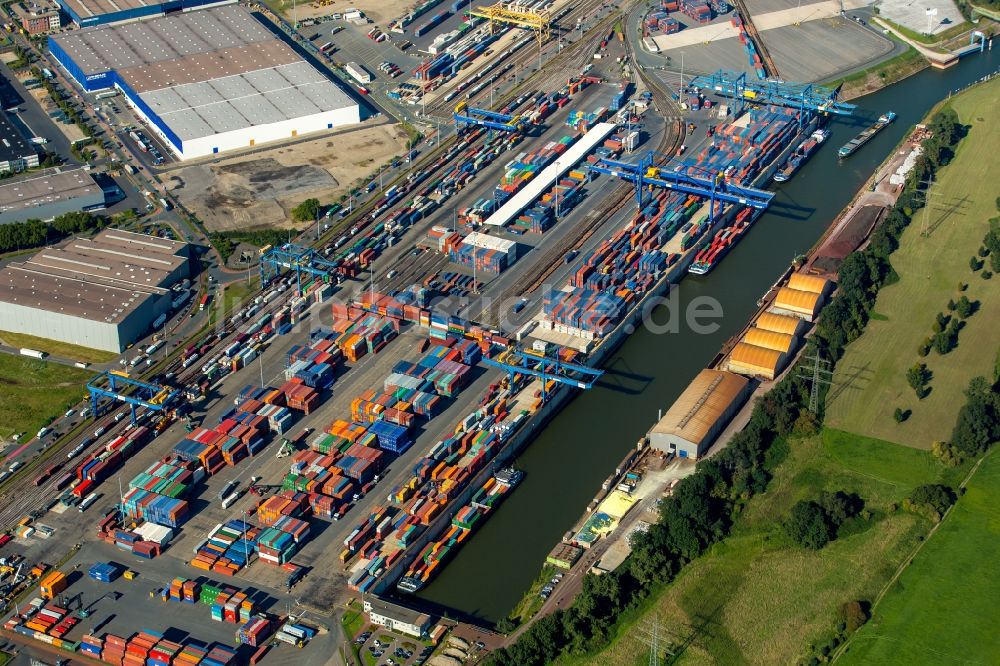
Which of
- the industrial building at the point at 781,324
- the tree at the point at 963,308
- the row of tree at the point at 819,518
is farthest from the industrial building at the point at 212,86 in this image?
the row of tree at the point at 819,518

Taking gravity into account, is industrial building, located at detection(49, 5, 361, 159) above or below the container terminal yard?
above

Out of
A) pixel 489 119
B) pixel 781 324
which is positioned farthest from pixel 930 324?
pixel 489 119

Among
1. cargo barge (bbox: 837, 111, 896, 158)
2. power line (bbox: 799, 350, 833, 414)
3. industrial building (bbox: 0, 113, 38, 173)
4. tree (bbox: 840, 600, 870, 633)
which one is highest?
industrial building (bbox: 0, 113, 38, 173)

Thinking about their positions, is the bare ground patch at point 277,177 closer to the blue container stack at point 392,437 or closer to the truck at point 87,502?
the blue container stack at point 392,437

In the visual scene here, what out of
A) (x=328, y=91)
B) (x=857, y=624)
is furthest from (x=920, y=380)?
→ (x=328, y=91)

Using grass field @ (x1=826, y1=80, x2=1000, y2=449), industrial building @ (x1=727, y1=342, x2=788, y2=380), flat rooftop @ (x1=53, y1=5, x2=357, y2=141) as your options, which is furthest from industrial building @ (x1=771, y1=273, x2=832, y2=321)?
flat rooftop @ (x1=53, y1=5, x2=357, y2=141)

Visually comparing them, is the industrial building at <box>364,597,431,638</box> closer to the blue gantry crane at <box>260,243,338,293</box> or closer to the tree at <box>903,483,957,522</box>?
the tree at <box>903,483,957,522</box>
